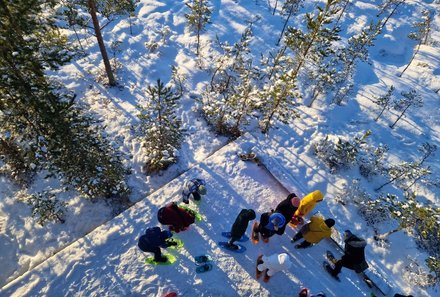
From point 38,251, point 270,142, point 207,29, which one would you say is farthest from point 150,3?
Result: point 38,251

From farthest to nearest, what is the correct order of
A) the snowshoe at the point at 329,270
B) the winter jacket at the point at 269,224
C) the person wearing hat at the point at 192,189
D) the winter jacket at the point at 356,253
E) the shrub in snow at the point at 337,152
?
the shrub in snow at the point at 337,152 → the person wearing hat at the point at 192,189 → the snowshoe at the point at 329,270 → the winter jacket at the point at 269,224 → the winter jacket at the point at 356,253

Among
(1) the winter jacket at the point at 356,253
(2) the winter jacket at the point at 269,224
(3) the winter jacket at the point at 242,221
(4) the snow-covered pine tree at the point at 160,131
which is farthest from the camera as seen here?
(4) the snow-covered pine tree at the point at 160,131

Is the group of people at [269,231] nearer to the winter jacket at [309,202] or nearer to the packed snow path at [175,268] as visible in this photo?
the winter jacket at [309,202]

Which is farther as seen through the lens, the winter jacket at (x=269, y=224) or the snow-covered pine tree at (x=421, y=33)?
the snow-covered pine tree at (x=421, y=33)

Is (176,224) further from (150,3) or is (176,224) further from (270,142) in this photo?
(150,3)

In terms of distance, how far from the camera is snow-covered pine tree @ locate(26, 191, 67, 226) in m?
10.4

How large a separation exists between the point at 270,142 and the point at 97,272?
30.5ft

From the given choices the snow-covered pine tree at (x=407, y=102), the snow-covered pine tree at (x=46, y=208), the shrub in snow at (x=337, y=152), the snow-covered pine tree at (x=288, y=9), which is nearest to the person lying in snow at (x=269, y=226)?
the shrub in snow at (x=337, y=152)

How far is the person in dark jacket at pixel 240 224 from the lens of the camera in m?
8.81

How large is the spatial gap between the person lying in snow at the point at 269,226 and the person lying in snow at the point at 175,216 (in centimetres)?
229

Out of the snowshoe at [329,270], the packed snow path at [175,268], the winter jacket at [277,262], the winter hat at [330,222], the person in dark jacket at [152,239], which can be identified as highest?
the winter hat at [330,222]

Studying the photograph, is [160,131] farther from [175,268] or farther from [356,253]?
[356,253]

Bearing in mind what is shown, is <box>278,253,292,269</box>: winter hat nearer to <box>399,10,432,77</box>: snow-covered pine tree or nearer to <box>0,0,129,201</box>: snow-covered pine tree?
<box>0,0,129,201</box>: snow-covered pine tree

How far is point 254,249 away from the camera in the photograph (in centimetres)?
994
